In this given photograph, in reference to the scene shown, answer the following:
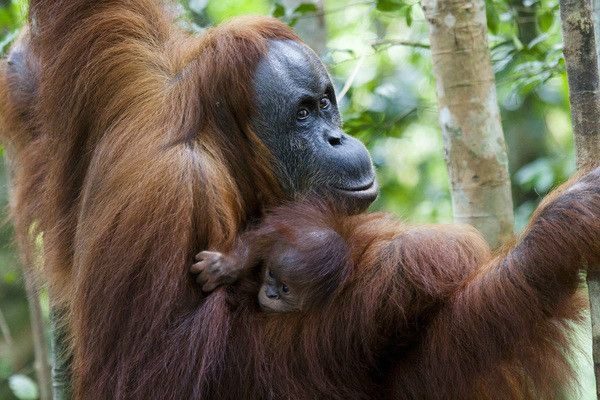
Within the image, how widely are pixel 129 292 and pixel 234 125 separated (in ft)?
2.21

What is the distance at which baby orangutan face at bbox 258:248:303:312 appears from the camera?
270 cm

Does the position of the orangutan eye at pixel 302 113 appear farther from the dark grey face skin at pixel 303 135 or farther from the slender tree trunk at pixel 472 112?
the slender tree trunk at pixel 472 112

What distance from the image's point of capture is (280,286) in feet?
9.09

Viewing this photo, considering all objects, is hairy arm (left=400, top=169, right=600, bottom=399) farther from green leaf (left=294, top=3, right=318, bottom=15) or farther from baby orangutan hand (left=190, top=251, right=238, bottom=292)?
green leaf (left=294, top=3, right=318, bottom=15)

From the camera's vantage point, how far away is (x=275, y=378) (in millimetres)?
2766

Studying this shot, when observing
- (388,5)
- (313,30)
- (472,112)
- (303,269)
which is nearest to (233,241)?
(303,269)

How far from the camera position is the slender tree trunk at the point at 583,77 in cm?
235

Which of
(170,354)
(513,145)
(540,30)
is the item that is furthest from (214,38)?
(513,145)

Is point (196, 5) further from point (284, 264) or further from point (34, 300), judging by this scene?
point (284, 264)

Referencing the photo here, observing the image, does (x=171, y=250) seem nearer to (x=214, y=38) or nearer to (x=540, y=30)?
(x=214, y=38)

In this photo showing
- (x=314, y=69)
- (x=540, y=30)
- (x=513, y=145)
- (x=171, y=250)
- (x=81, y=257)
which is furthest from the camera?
(x=513, y=145)

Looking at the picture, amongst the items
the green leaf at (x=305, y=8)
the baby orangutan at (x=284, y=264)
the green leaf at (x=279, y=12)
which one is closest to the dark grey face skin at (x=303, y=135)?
the baby orangutan at (x=284, y=264)

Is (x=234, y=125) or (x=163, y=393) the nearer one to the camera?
(x=163, y=393)

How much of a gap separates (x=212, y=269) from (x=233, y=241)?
0.39 feet
